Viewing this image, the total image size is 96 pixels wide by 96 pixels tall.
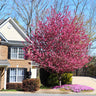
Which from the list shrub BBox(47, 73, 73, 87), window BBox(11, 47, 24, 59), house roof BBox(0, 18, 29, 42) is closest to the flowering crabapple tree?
shrub BBox(47, 73, 73, 87)

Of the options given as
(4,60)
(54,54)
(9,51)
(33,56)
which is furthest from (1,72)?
(54,54)

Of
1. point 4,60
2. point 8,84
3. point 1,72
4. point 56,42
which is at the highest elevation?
point 56,42

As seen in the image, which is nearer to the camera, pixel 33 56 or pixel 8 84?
pixel 33 56

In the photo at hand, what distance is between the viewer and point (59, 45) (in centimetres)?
1819

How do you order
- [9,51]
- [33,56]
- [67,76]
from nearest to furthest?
[33,56] → [67,76] → [9,51]

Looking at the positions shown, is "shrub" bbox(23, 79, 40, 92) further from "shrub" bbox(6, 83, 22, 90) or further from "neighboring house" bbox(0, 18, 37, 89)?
"neighboring house" bbox(0, 18, 37, 89)

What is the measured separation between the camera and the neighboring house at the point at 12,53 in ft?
68.7

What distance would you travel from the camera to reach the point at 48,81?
67.5 ft

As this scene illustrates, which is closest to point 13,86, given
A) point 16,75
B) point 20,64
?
point 16,75

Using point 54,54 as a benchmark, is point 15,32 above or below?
above

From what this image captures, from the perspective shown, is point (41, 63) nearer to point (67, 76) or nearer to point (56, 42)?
point (56, 42)

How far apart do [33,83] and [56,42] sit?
15.0 ft

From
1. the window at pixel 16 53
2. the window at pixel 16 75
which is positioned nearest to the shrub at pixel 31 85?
the window at pixel 16 75

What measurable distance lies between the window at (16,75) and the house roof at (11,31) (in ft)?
11.7
